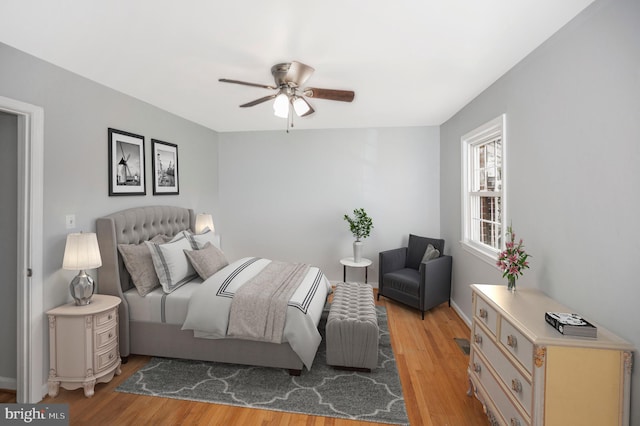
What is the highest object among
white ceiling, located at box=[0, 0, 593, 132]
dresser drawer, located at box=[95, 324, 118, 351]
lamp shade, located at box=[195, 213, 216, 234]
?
white ceiling, located at box=[0, 0, 593, 132]

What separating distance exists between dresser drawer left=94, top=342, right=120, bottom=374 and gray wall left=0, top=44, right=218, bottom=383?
421 millimetres

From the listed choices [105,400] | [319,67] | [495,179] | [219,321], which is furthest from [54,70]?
[495,179]

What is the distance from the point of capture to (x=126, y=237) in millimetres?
2967

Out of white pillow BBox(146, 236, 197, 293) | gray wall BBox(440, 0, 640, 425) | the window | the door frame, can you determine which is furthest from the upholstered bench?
the door frame

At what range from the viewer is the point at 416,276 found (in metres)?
4.00

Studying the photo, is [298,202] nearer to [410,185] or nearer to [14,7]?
[410,185]

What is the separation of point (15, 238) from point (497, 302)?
3383 mm

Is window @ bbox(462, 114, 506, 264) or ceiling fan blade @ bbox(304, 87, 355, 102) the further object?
window @ bbox(462, 114, 506, 264)

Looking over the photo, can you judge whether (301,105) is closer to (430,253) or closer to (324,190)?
(324,190)

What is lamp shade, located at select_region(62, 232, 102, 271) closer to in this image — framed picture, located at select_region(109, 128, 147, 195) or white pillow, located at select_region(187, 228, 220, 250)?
framed picture, located at select_region(109, 128, 147, 195)

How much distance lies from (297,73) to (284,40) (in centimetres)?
25

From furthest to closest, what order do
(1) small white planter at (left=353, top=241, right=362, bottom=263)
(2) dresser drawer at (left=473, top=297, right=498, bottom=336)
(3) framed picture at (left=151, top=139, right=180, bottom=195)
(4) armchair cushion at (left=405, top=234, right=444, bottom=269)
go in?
(1) small white planter at (left=353, top=241, right=362, bottom=263) → (4) armchair cushion at (left=405, top=234, right=444, bottom=269) → (3) framed picture at (left=151, top=139, right=180, bottom=195) → (2) dresser drawer at (left=473, top=297, right=498, bottom=336)

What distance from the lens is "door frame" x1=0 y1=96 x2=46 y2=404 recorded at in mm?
2197

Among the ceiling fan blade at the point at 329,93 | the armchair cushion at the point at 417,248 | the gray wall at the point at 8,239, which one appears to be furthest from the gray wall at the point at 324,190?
the gray wall at the point at 8,239
